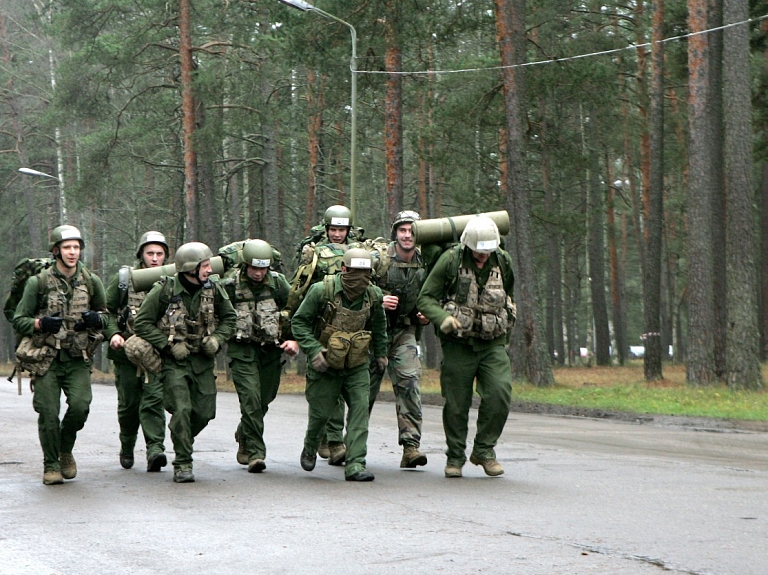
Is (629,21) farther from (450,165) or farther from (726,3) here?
(726,3)

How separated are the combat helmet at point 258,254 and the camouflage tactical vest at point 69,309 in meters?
1.43

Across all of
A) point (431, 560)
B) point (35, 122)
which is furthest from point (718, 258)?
point (35, 122)

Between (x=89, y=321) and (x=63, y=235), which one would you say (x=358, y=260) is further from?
(x=63, y=235)

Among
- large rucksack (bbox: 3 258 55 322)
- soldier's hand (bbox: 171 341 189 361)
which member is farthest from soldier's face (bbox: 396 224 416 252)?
large rucksack (bbox: 3 258 55 322)

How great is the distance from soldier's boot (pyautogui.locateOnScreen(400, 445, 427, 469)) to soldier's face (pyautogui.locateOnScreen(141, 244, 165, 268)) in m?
2.87

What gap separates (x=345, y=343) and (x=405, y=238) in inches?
51.7

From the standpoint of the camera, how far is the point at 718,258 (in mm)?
26547

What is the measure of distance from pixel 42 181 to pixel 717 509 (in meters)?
51.6

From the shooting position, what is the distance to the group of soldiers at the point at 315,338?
10000mm

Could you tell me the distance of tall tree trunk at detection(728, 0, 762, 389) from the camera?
68.9 ft

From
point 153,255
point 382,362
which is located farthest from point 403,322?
point 153,255

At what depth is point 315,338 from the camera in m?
10.4

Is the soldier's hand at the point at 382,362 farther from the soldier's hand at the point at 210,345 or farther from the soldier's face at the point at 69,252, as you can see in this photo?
the soldier's face at the point at 69,252

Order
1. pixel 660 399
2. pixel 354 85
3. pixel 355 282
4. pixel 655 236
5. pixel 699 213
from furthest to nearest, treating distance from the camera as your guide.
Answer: pixel 655 236 → pixel 354 85 → pixel 699 213 → pixel 660 399 → pixel 355 282
